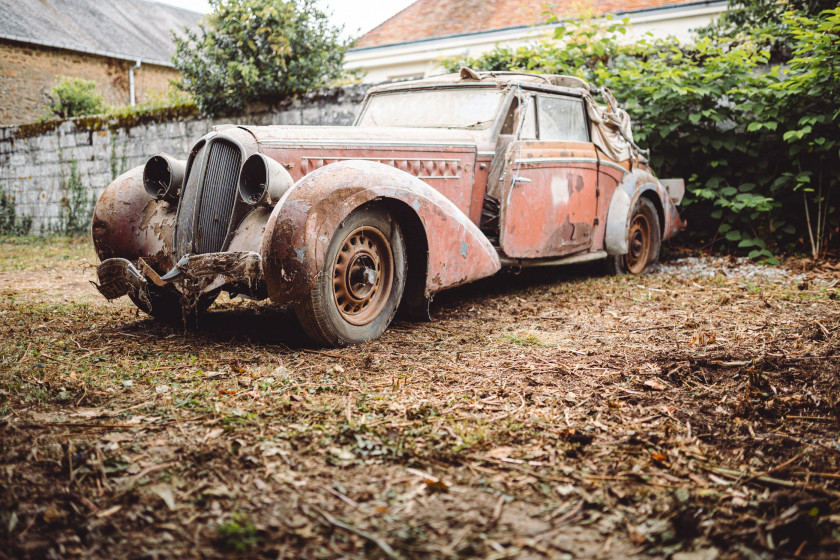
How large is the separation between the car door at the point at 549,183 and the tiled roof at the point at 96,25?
15.7m

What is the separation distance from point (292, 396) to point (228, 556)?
3.99ft

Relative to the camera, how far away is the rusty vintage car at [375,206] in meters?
3.53

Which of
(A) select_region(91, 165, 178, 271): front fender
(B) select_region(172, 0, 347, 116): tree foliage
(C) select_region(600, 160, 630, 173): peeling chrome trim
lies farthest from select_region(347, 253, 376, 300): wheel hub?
(B) select_region(172, 0, 347, 116): tree foliage

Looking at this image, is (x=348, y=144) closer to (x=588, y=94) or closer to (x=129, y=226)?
(x=129, y=226)

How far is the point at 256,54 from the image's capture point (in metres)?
8.82

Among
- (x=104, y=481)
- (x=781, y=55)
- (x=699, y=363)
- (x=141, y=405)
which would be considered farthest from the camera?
(x=781, y=55)

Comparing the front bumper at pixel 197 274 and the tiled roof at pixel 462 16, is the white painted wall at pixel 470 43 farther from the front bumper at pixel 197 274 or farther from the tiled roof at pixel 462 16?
the front bumper at pixel 197 274

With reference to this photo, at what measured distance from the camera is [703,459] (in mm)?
2289

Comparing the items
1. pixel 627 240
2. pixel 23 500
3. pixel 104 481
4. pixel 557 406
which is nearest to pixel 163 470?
pixel 104 481

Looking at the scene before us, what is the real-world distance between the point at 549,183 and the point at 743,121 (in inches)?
135

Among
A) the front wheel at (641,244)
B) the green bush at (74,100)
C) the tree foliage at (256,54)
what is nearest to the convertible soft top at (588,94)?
the front wheel at (641,244)

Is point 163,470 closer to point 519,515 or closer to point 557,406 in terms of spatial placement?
point 519,515

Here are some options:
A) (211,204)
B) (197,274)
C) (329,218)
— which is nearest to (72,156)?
(211,204)

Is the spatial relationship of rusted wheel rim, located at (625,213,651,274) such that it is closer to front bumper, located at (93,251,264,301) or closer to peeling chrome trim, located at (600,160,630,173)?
peeling chrome trim, located at (600,160,630,173)
